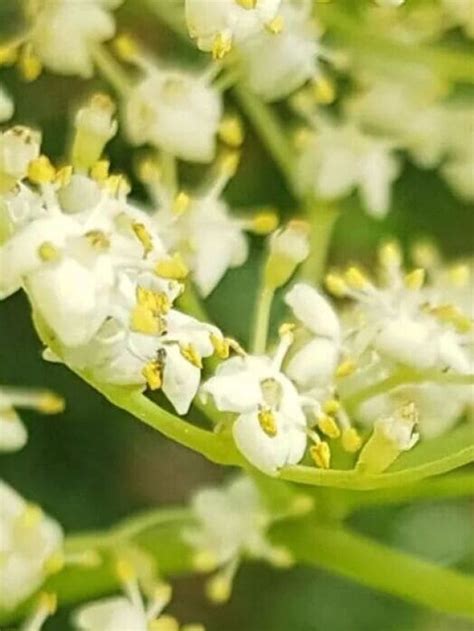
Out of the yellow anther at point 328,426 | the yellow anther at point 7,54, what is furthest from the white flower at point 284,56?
the yellow anther at point 328,426

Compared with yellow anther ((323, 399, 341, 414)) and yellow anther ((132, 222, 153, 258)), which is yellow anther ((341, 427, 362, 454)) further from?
yellow anther ((132, 222, 153, 258))

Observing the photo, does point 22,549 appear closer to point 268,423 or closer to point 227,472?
point 268,423

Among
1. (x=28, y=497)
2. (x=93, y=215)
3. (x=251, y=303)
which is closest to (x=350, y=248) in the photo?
(x=251, y=303)

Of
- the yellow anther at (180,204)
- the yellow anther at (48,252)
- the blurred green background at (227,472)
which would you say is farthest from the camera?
the blurred green background at (227,472)

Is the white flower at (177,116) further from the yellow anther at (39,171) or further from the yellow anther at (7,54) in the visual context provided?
the yellow anther at (39,171)

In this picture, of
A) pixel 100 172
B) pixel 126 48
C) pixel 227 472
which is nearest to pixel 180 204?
pixel 100 172

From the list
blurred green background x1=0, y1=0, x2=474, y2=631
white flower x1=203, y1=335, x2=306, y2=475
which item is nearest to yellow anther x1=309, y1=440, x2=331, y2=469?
white flower x1=203, y1=335, x2=306, y2=475
